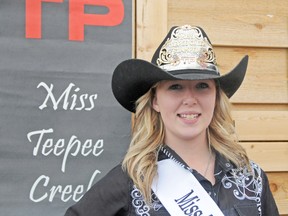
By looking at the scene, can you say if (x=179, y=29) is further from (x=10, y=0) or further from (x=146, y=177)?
(x=10, y=0)

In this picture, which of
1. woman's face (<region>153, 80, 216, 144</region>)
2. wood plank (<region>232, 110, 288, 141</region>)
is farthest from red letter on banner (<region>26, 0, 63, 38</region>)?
wood plank (<region>232, 110, 288, 141</region>)

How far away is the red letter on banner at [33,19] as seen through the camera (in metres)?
2.19

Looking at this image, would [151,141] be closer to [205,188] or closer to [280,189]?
[205,188]

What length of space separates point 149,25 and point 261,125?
712 millimetres

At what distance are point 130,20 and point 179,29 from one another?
603 mm

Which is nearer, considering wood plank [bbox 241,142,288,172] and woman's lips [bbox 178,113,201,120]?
woman's lips [bbox 178,113,201,120]

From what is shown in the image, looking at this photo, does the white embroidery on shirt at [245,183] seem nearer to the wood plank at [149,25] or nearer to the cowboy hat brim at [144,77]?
the cowboy hat brim at [144,77]

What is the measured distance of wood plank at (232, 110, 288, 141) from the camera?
252 centimetres

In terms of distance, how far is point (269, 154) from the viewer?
8.38 ft

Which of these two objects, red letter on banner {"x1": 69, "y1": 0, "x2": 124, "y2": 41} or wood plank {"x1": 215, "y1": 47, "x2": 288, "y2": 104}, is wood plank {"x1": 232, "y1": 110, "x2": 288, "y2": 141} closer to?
wood plank {"x1": 215, "y1": 47, "x2": 288, "y2": 104}

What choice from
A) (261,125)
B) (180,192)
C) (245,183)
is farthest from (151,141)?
(261,125)

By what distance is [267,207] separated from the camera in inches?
71.1

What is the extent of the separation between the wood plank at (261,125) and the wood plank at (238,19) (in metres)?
0.32

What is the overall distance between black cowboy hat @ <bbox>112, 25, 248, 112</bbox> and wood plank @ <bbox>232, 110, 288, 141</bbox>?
72cm
